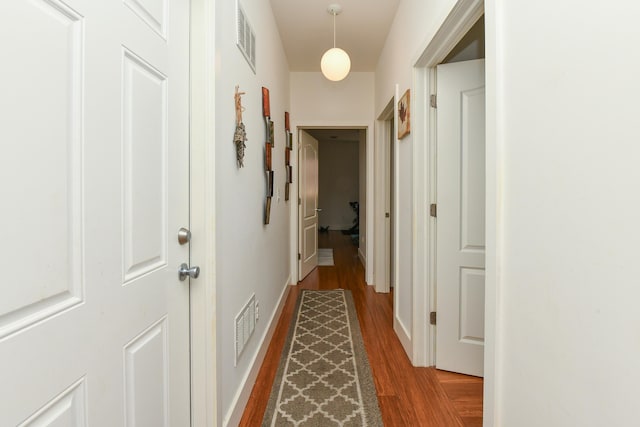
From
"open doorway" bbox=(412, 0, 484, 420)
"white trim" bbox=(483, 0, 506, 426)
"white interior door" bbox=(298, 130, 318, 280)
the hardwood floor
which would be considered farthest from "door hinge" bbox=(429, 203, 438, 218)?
"white interior door" bbox=(298, 130, 318, 280)

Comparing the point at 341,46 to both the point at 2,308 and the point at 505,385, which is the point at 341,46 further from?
the point at 2,308

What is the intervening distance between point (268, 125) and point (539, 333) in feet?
7.00

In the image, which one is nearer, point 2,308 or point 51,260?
point 2,308

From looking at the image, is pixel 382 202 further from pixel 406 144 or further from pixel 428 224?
pixel 428 224

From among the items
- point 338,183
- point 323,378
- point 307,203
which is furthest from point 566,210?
point 338,183

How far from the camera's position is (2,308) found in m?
0.52

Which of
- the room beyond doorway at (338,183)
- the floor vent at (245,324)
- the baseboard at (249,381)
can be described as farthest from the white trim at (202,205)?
the room beyond doorway at (338,183)

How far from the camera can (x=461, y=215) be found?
2.05 meters

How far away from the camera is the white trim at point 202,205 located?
4.14 feet

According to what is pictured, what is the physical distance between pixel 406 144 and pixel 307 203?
2.26 m

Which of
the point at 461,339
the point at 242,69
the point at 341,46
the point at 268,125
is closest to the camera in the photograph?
the point at 242,69

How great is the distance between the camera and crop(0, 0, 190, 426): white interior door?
55 cm

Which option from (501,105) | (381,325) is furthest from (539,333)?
→ (381,325)

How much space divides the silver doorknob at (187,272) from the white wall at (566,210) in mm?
1159
